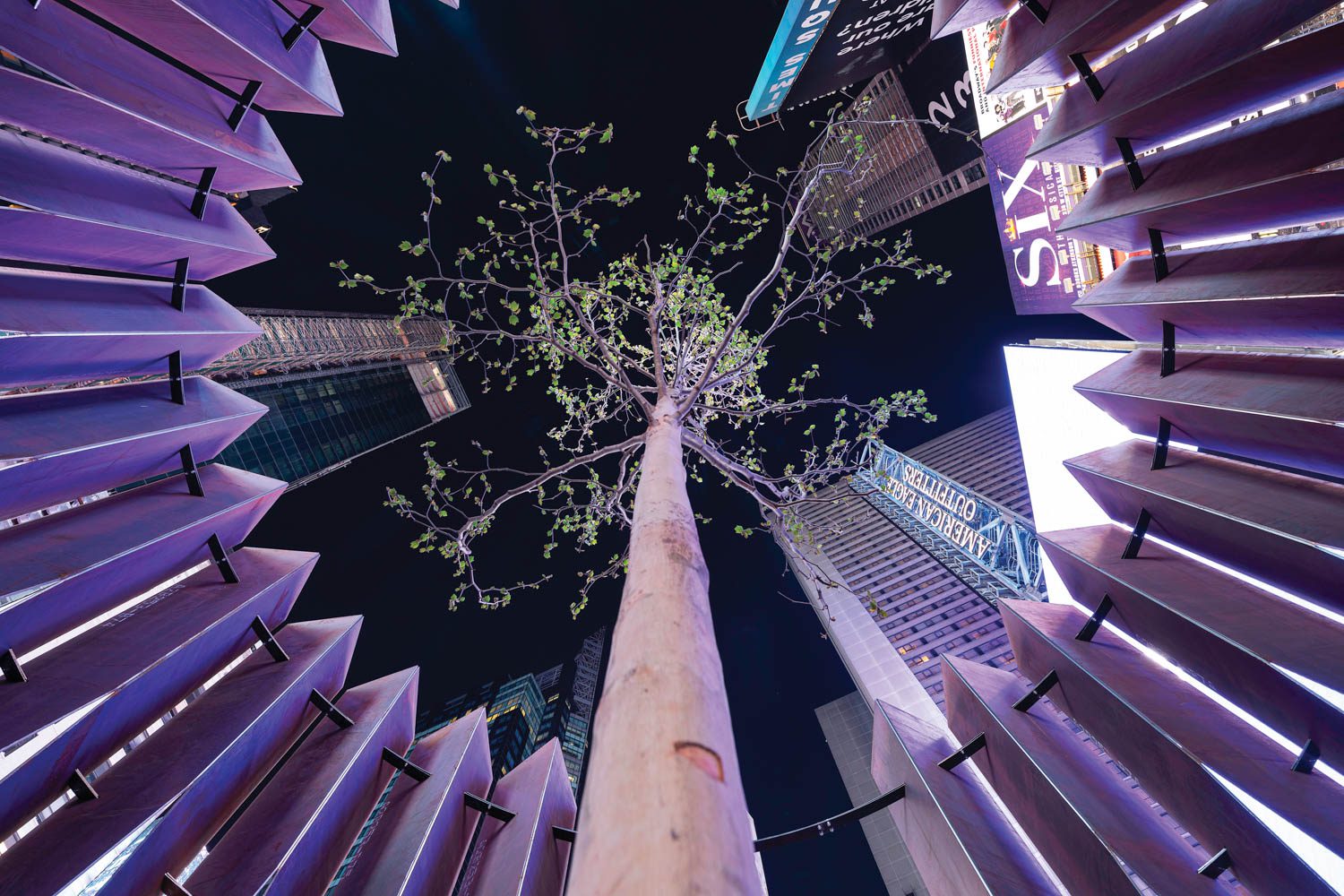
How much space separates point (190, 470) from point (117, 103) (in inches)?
46.6

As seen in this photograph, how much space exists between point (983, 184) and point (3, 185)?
226 ft

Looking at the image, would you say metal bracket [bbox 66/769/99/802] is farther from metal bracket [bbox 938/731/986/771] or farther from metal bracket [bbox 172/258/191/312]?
metal bracket [bbox 938/731/986/771]

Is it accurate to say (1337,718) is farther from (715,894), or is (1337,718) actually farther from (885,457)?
(885,457)

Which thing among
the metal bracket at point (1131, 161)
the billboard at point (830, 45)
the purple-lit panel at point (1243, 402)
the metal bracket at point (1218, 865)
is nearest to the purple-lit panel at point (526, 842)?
the metal bracket at point (1218, 865)

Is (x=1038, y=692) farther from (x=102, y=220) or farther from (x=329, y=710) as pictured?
(x=102, y=220)

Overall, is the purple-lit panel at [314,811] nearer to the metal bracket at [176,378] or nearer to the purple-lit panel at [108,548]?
the purple-lit panel at [108,548]

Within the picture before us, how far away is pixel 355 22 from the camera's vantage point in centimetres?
220

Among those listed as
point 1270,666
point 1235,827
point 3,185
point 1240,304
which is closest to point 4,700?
point 3,185

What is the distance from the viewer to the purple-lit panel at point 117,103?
1442mm

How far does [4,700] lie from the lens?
4.25 ft

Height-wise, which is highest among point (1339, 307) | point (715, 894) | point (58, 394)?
point (58, 394)

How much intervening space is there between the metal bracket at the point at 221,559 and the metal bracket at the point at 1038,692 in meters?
2.94

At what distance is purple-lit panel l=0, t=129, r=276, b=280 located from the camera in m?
1.50

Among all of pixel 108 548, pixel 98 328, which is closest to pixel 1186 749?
pixel 108 548
